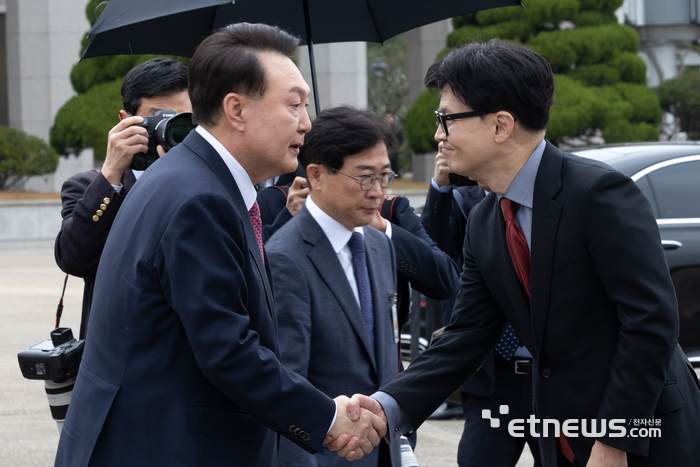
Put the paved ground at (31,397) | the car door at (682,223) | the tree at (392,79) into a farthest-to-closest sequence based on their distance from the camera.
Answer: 1. the tree at (392,79)
2. the car door at (682,223)
3. the paved ground at (31,397)

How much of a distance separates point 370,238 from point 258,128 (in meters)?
1.09

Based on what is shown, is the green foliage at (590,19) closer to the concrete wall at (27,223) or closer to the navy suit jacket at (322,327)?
the concrete wall at (27,223)

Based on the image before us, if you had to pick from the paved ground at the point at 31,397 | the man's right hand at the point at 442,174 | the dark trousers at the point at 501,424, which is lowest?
the paved ground at the point at 31,397

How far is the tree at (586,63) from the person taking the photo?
56.2 ft

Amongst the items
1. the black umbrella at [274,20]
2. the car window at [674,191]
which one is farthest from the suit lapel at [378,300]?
the car window at [674,191]

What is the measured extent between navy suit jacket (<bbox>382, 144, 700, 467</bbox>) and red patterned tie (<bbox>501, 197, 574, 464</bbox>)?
0.02 m

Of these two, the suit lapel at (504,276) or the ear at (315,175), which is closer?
the suit lapel at (504,276)

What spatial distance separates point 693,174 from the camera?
244 inches

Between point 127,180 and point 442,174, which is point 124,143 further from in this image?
point 442,174

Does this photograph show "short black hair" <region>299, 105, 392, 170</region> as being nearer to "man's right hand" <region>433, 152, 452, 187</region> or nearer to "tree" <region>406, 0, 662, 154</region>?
"man's right hand" <region>433, 152, 452, 187</region>

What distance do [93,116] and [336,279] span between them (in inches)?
630

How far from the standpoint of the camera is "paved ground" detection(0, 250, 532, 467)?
17.9 feet

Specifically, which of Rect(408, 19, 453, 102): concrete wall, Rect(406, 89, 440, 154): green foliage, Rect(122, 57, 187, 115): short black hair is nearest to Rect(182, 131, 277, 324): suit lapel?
Rect(122, 57, 187, 115): short black hair

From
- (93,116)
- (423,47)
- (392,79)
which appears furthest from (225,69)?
(392,79)
